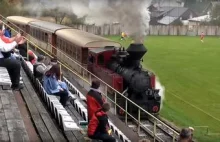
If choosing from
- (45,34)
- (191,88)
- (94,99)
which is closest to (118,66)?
(191,88)

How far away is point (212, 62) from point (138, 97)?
2299 centimetres

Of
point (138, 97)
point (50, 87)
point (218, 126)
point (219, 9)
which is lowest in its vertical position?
point (218, 126)

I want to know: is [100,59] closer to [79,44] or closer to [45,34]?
[79,44]

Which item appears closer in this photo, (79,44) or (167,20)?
(79,44)

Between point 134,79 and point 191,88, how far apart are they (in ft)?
32.8

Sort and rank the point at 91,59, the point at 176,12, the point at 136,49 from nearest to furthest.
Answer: the point at 136,49 → the point at 91,59 → the point at 176,12

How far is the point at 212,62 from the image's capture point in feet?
127

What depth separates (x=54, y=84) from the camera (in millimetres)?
10023

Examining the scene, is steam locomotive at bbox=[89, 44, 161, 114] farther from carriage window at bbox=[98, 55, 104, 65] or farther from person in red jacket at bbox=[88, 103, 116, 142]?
person in red jacket at bbox=[88, 103, 116, 142]

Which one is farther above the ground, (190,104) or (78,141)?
(78,141)

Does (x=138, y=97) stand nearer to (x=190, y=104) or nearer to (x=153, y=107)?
(x=153, y=107)

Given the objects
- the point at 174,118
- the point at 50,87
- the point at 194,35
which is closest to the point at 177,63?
the point at 174,118

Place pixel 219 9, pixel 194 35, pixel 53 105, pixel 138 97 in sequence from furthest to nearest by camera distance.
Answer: pixel 219 9 < pixel 194 35 < pixel 138 97 < pixel 53 105

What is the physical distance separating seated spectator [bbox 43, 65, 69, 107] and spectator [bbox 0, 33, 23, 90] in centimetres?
74
